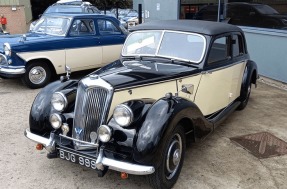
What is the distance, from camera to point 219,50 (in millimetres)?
4711

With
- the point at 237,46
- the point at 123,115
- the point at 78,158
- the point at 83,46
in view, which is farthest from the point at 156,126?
the point at 83,46

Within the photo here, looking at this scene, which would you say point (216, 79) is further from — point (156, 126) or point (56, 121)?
point (56, 121)

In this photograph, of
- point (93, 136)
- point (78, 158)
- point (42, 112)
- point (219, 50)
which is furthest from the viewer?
point (219, 50)

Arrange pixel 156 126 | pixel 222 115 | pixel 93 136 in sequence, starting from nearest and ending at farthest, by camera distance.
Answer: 1. pixel 156 126
2. pixel 93 136
3. pixel 222 115

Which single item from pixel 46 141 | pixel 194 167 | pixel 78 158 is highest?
pixel 46 141

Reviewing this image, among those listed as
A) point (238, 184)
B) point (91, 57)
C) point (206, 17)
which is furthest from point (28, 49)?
point (206, 17)

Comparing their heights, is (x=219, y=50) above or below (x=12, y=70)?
above

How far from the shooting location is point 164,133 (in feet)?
9.85

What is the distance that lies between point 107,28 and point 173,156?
5711 mm

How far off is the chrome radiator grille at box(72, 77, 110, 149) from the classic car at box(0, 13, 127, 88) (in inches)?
161

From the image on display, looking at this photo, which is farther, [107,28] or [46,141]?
[107,28]

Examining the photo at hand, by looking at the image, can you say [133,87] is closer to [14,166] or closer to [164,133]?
[164,133]

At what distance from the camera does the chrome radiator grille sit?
325 cm

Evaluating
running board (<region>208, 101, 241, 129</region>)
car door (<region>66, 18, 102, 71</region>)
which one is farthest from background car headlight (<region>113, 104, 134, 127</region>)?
car door (<region>66, 18, 102, 71</region>)
